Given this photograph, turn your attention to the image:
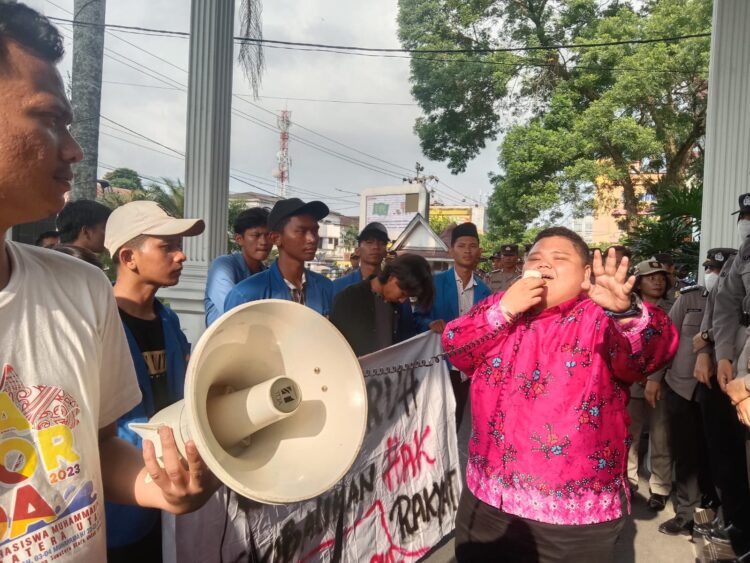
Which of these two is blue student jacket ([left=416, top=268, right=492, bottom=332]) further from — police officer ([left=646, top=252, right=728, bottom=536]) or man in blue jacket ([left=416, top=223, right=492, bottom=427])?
police officer ([left=646, top=252, right=728, bottom=536])

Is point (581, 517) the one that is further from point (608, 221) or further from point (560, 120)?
point (608, 221)

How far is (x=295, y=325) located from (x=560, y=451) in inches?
46.5

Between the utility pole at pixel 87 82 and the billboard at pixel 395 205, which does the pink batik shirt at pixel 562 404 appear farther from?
the billboard at pixel 395 205

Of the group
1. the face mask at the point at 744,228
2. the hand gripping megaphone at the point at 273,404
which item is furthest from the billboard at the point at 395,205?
the hand gripping megaphone at the point at 273,404

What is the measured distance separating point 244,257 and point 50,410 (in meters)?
3.48

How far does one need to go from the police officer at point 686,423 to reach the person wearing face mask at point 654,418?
0.07 metres

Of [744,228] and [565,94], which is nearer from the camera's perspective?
[744,228]

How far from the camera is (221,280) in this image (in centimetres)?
387

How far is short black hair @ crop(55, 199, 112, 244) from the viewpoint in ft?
11.2

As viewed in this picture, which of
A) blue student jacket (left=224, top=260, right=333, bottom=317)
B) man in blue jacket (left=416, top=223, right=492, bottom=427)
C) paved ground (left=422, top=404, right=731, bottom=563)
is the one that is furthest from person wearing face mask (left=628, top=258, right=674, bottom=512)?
blue student jacket (left=224, top=260, right=333, bottom=317)

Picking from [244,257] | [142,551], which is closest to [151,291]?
[142,551]

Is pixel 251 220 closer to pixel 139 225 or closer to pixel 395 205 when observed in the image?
pixel 139 225

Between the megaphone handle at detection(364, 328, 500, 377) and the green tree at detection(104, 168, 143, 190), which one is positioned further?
the green tree at detection(104, 168, 143, 190)

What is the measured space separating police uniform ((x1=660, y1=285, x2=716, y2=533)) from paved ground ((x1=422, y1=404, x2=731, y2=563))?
162 mm
